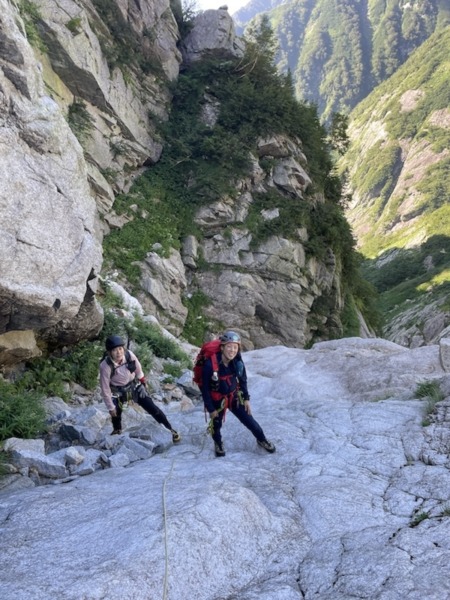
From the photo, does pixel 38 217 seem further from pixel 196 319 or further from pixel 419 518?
pixel 196 319

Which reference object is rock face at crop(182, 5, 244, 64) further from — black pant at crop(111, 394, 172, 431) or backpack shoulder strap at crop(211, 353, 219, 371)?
backpack shoulder strap at crop(211, 353, 219, 371)

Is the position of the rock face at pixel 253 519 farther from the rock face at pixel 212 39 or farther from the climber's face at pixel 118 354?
the rock face at pixel 212 39

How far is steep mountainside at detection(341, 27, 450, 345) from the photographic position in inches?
3799

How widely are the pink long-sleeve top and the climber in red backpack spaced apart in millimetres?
1886

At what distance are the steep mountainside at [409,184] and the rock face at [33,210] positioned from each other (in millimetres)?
71911

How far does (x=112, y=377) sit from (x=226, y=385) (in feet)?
8.36

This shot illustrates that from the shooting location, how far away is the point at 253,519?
4738mm

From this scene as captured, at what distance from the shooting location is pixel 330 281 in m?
28.0

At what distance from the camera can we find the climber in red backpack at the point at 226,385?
22.6 feet

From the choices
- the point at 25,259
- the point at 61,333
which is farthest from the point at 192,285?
the point at 25,259

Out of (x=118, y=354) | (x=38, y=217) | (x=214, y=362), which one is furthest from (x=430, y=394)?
(x=38, y=217)

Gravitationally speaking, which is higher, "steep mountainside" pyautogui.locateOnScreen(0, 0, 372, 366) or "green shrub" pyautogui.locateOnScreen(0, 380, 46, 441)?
"steep mountainside" pyautogui.locateOnScreen(0, 0, 372, 366)

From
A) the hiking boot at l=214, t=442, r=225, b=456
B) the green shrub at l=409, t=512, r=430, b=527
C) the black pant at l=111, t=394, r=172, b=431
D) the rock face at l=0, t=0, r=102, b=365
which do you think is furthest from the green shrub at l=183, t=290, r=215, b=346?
the green shrub at l=409, t=512, r=430, b=527

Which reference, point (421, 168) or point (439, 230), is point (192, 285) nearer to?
point (439, 230)
